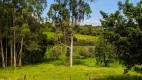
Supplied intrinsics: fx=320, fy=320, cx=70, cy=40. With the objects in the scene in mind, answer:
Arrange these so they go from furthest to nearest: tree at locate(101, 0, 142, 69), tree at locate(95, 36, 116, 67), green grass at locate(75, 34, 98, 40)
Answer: green grass at locate(75, 34, 98, 40) → tree at locate(95, 36, 116, 67) → tree at locate(101, 0, 142, 69)

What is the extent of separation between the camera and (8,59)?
228 ft

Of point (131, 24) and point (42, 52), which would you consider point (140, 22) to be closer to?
point (131, 24)

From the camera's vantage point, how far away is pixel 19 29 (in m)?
63.2

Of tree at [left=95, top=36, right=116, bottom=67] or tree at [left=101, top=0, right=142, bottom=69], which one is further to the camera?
tree at [left=95, top=36, right=116, bottom=67]

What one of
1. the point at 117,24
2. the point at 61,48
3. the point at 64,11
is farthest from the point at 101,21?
the point at 61,48

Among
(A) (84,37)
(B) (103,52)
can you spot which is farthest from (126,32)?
(A) (84,37)

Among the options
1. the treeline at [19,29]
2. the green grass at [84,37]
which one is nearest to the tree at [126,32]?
the treeline at [19,29]

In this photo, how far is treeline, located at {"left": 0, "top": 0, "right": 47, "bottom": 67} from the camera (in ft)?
207

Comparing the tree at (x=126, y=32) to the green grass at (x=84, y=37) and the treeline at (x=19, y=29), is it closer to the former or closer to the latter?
the treeline at (x=19, y=29)

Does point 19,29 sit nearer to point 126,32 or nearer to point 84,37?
point 126,32

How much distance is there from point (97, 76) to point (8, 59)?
29.4 m

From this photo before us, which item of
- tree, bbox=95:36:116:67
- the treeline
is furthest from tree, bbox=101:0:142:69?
the treeline

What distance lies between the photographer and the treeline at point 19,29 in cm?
6322

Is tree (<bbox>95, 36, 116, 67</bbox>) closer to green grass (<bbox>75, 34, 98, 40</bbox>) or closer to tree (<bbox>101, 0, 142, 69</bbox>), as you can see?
tree (<bbox>101, 0, 142, 69</bbox>)
